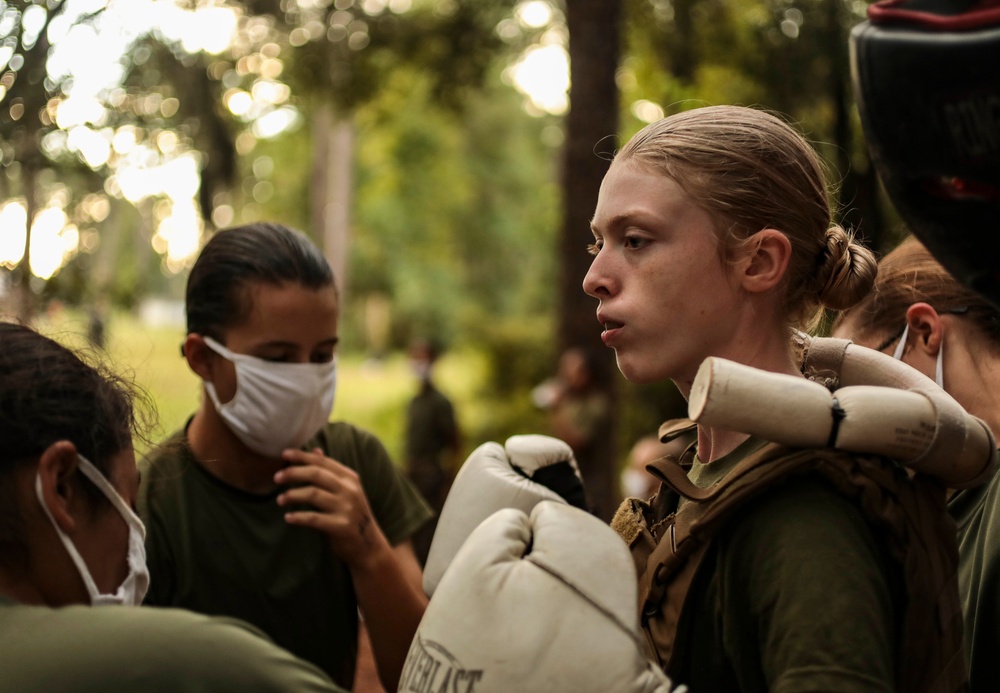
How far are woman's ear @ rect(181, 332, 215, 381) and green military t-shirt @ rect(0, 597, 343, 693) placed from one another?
1.48m

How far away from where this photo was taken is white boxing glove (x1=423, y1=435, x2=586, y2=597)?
1.94 m

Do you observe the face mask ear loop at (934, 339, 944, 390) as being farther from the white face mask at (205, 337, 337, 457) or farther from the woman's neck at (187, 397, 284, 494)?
the woman's neck at (187, 397, 284, 494)

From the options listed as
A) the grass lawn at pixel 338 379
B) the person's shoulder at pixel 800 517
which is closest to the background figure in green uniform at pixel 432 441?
the grass lawn at pixel 338 379

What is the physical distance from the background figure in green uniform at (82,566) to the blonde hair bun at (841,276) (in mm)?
1106

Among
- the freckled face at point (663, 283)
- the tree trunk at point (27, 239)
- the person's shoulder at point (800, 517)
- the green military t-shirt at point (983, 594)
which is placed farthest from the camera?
the tree trunk at point (27, 239)

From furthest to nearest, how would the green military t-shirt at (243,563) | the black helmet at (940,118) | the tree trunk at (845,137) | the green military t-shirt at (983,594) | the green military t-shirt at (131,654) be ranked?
the tree trunk at (845,137) < the green military t-shirt at (243,563) < the green military t-shirt at (983,594) < the green military t-shirt at (131,654) < the black helmet at (940,118)

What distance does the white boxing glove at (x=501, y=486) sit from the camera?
194cm

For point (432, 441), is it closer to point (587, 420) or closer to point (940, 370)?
→ point (587, 420)

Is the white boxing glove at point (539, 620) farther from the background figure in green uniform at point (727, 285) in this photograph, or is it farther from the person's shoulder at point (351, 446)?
the person's shoulder at point (351, 446)

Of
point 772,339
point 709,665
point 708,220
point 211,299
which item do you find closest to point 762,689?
point 709,665

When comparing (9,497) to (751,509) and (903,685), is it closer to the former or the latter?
(751,509)

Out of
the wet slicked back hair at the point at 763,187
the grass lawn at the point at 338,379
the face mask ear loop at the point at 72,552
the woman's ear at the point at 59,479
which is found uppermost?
the wet slicked back hair at the point at 763,187

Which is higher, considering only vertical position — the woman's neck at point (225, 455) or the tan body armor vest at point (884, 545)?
the tan body armor vest at point (884, 545)

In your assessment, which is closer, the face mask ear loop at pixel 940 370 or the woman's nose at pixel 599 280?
the woman's nose at pixel 599 280
